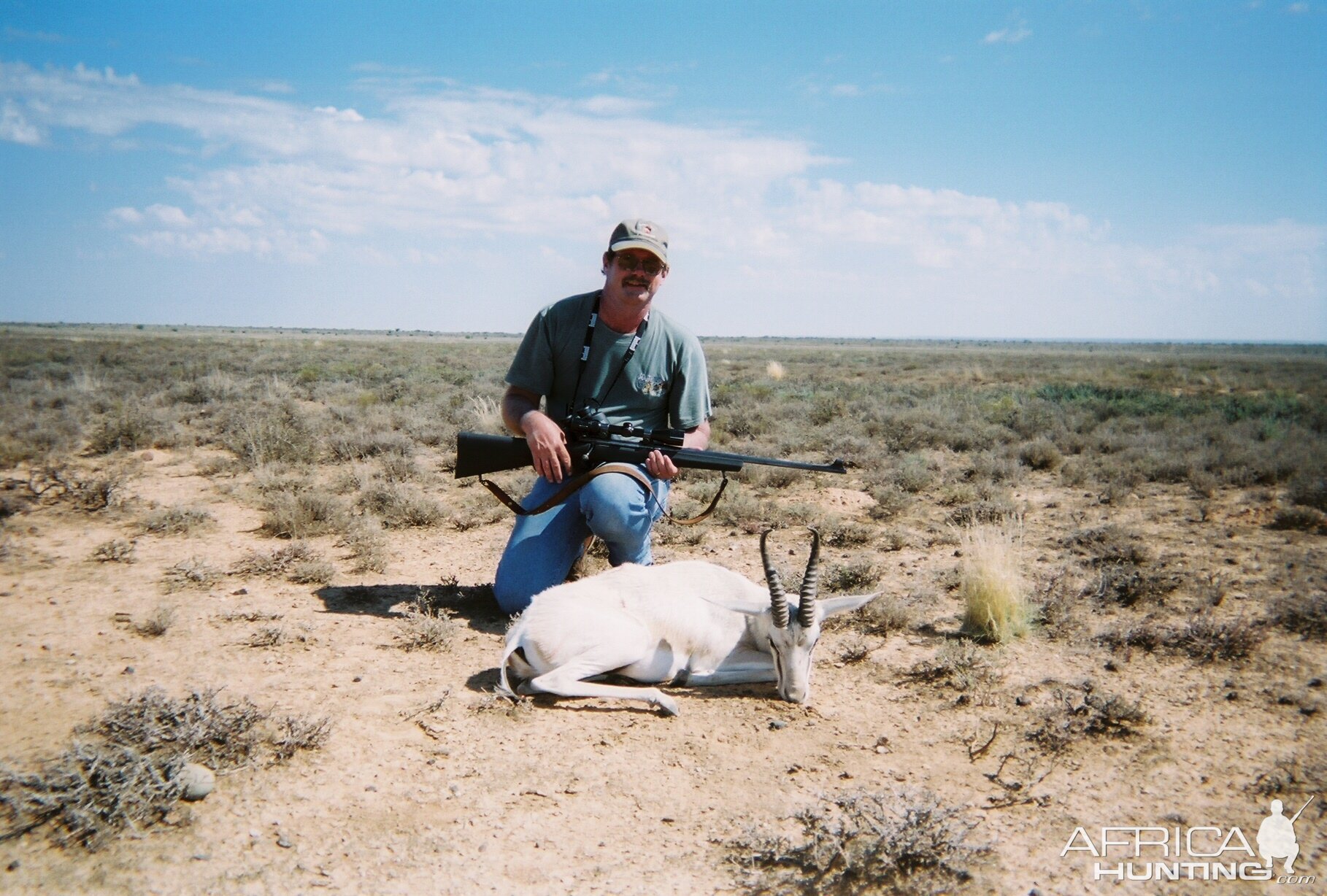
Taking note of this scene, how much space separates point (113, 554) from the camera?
6.69 m

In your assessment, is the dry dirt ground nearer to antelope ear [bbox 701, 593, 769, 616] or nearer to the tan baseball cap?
antelope ear [bbox 701, 593, 769, 616]

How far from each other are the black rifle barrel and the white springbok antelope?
83 centimetres

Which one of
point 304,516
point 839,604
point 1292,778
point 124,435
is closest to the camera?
point 1292,778

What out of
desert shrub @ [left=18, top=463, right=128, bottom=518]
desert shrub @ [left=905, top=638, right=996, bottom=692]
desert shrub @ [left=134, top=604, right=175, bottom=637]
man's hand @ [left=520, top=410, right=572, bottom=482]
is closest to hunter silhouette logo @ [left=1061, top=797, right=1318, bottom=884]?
desert shrub @ [left=905, top=638, right=996, bottom=692]

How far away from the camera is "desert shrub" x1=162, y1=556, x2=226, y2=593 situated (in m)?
6.12

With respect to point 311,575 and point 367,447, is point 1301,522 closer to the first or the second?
point 311,575

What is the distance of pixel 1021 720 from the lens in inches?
175

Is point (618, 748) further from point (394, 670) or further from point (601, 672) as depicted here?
point (394, 670)

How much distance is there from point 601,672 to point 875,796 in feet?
5.77

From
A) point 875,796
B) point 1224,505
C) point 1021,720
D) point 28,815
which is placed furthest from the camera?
point 1224,505

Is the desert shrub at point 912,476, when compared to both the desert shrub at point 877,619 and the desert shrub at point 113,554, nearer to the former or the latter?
the desert shrub at point 877,619

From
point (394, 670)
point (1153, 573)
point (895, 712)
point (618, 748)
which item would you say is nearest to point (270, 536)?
point (394, 670)

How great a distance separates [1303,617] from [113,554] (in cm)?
959

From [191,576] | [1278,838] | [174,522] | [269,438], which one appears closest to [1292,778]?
[1278,838]
